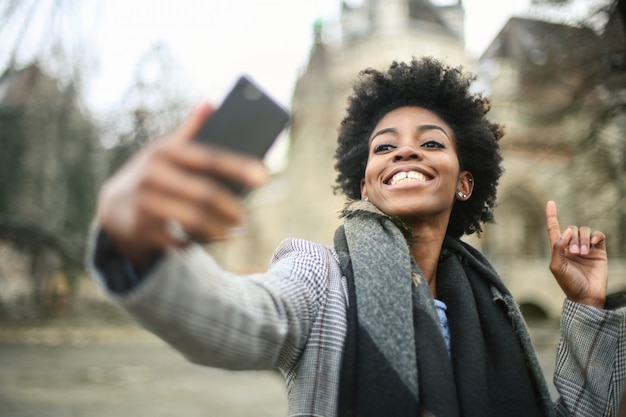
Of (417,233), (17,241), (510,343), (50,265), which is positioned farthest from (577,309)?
(50,265)

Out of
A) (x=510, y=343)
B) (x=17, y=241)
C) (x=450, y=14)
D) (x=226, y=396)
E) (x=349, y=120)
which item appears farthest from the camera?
(x=450, y=14)

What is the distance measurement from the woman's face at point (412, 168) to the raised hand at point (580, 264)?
0.45 m

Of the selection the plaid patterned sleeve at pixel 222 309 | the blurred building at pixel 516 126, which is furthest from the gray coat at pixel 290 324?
the blurred building at pixel 516 126

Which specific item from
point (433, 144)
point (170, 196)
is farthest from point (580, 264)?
point (170, 196)

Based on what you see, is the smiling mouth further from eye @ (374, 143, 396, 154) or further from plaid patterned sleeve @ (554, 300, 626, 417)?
plaid patterned sleeve @ (554, 300, 626, 417)

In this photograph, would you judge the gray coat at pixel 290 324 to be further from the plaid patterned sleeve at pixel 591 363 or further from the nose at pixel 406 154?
the nose at pixel 406 154

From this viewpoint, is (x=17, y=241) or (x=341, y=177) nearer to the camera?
(x=341, y=177)

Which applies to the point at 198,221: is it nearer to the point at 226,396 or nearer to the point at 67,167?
the point at 226,396

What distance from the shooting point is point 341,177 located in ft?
7.40

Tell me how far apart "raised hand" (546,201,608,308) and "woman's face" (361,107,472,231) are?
45 centimetres

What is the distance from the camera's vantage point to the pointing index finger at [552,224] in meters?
2.04

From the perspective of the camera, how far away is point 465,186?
208cm

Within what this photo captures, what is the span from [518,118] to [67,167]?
1154cm

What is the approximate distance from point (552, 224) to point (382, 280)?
3.08 feet
